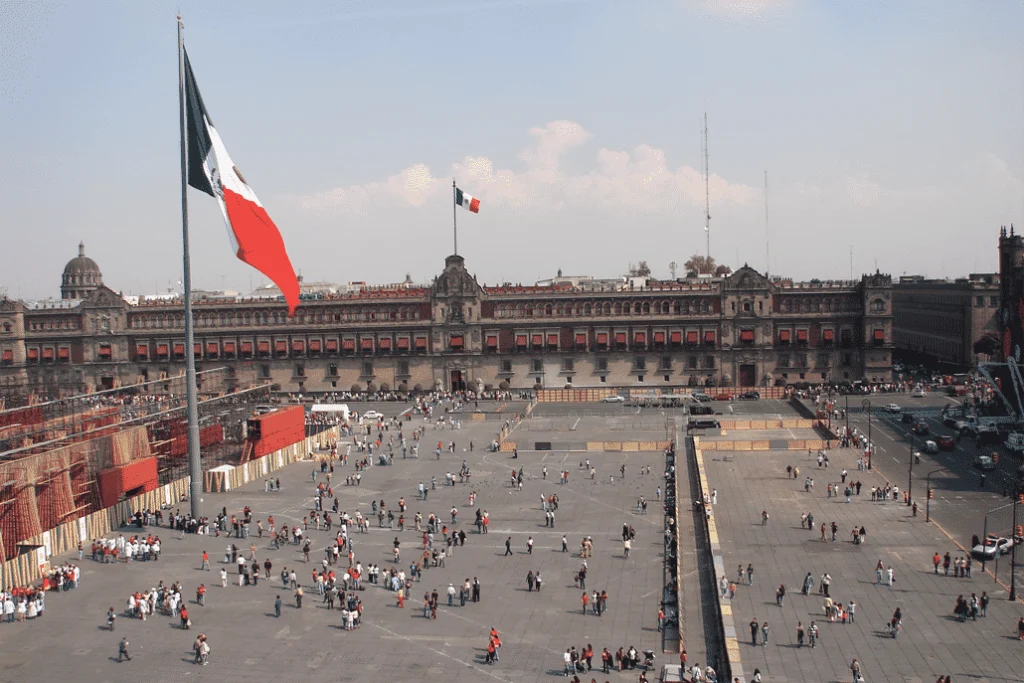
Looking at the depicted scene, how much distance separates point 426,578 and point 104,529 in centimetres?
1655

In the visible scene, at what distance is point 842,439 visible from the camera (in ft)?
234

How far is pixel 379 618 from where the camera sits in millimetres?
37406

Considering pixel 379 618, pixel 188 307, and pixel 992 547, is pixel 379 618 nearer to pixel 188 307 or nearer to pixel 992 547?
pixel 188 307

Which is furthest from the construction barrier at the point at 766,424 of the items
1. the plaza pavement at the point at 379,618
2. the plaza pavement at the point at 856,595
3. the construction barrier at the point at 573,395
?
the plaza pavement at the point at 379,618

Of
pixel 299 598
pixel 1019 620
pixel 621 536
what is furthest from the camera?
pixel 621 536

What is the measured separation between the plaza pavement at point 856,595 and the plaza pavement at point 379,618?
12.6 ft

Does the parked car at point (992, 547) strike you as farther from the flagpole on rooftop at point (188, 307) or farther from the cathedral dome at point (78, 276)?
the cathedral dome at point (78, 276)

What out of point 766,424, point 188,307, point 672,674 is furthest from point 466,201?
point 672,674

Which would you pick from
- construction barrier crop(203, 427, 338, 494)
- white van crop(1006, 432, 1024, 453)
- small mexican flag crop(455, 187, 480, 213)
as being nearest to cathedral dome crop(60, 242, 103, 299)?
small mexican flag crop(455, 187, 480, 213)

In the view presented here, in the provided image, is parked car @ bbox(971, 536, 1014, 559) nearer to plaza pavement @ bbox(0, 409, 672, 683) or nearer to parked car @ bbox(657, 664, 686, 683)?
plaza pavement @ bbox(0, 409, 672, 683)

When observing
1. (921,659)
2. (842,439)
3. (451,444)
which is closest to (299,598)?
(921,659)

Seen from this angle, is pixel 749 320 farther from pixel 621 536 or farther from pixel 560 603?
pixel 560 603

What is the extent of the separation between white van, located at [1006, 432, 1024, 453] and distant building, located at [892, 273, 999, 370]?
44.6 m

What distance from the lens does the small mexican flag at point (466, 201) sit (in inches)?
3772
